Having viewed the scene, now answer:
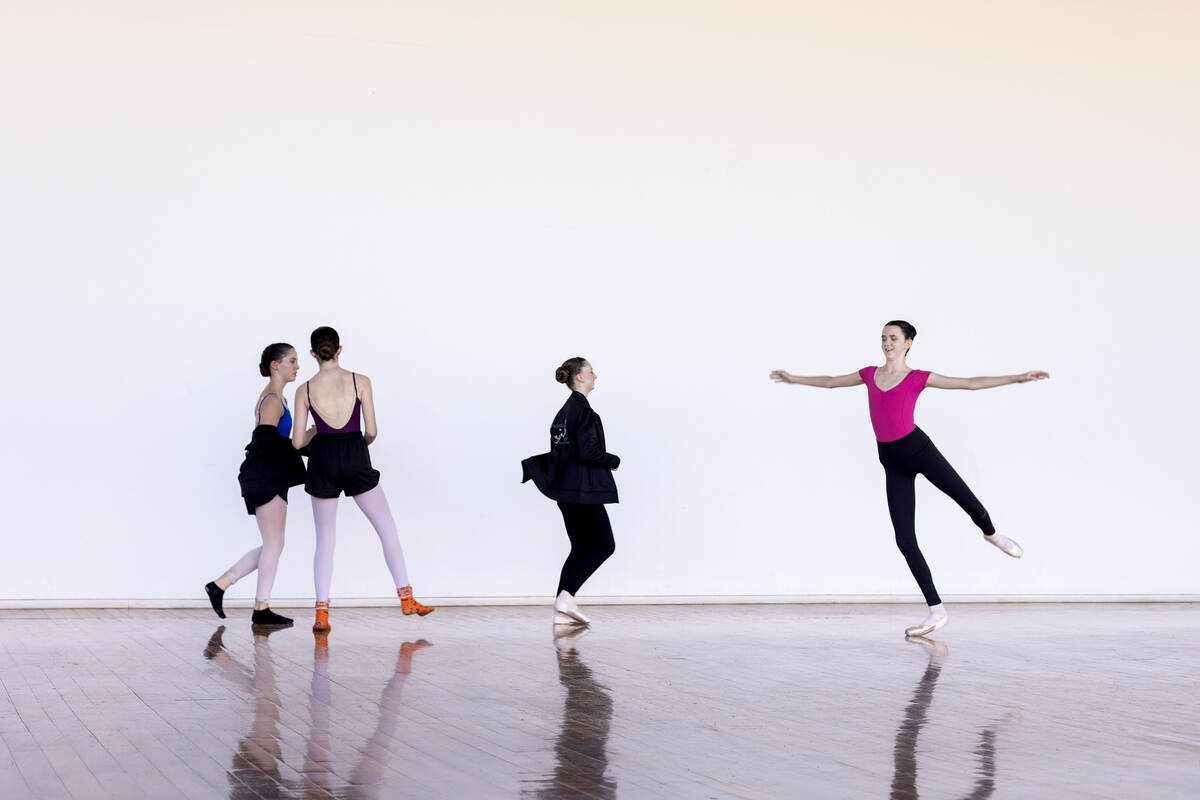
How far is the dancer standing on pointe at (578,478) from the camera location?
7.10 meters

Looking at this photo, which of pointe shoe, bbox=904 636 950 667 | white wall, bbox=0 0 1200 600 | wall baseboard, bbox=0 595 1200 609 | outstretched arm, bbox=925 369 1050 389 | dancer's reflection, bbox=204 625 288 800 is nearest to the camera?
dancer's reflection, bbox=204 625 288 800

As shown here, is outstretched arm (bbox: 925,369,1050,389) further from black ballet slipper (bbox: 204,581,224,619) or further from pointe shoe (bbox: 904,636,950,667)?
black ballet slipper (bbox: 204,581,224,619)

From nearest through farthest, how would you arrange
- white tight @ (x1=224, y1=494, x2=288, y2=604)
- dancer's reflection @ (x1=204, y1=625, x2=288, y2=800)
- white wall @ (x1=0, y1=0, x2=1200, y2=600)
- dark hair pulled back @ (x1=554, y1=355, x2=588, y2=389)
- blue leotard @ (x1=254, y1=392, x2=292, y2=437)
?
dancer's reflection @ (x1=204, y1=625, x2=288, y2=800)
white tight @ (x1=224, y1=494, x2=288, y2=604)
blue leotard @ (x1=254, y1=392, x2=292, y2=437)
dark hair pulled back @ (x1=554, y1=355, x2=588, y2=389)
white wall @ (x1=0, y1=0, x2=1200, y2=600)

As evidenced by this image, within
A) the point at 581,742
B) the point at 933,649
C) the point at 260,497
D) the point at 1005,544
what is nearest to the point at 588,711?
the point at 581,742

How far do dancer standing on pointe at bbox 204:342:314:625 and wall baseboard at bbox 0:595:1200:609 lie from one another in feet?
2.83

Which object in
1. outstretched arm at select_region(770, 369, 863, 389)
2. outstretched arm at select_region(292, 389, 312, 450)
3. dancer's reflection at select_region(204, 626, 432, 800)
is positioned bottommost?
dancer's reflection at select_region(204, 626, 432, 800)

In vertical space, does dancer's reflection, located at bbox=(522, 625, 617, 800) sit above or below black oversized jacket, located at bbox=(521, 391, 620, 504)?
below

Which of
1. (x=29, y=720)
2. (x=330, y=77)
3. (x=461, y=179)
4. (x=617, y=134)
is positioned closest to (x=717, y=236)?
(x=617, y=134)

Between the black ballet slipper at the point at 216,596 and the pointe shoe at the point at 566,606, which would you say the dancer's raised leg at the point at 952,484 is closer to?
the pointe shoe at the point at 566,606

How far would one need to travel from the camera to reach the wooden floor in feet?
11.0

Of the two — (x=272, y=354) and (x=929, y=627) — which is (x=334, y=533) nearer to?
(x=272, y=354)

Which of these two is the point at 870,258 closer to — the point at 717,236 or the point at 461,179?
the point at 717,236

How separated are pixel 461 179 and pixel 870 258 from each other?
273 cm

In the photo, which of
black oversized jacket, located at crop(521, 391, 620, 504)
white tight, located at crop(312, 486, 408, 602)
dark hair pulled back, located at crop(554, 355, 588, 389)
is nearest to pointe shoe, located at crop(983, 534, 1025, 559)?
black oversized jacket, located at crop(521, 391, 620, 504)
